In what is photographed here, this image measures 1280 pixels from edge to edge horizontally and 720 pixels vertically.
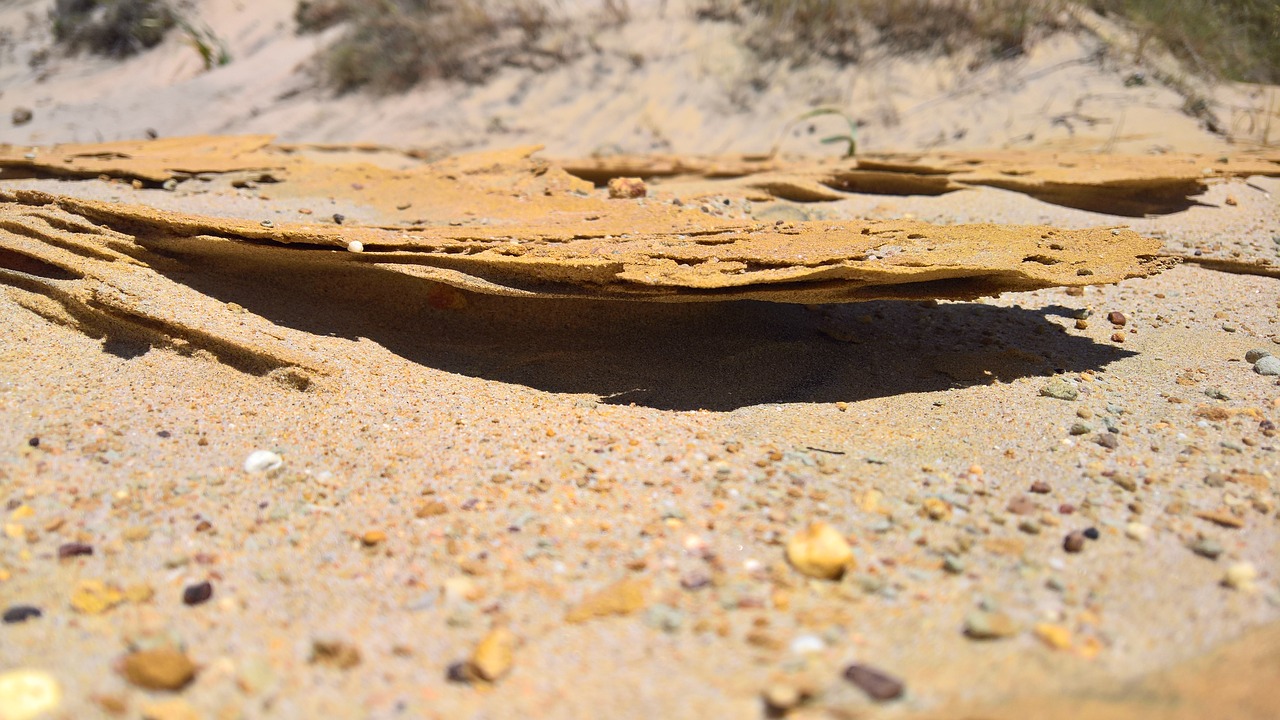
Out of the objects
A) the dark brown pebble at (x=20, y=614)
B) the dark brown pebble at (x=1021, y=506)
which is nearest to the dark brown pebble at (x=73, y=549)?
the dark brown pebble at (x=20, y=614)

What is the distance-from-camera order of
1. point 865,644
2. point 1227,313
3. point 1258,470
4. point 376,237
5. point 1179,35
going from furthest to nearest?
1. point 1179,35
2. point 1227,313
3. point 376,237
4. point 1258,470
5. point 865,644

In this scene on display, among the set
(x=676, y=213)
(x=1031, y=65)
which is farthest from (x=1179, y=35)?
(x=676, y=213)

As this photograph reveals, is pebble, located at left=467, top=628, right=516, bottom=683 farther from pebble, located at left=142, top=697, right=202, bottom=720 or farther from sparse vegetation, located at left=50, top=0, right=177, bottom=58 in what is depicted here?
sparse vegetation, located at left=50, top=0, right=177, bottom=58

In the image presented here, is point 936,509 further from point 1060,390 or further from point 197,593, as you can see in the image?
point 197,593

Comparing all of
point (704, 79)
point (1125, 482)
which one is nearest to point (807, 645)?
point (1125, 482)

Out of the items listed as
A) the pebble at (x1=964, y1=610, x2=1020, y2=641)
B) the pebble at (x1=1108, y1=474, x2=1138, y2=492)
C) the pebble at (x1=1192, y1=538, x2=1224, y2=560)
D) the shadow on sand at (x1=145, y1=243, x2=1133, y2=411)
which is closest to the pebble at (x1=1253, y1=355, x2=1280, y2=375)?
the shadow on sand at (x1=145, y1=243, x2=1133, y2=411)

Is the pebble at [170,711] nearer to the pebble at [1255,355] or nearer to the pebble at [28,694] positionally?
the pebble at [28,694]

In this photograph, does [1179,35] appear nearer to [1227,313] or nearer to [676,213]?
[1227,313]
